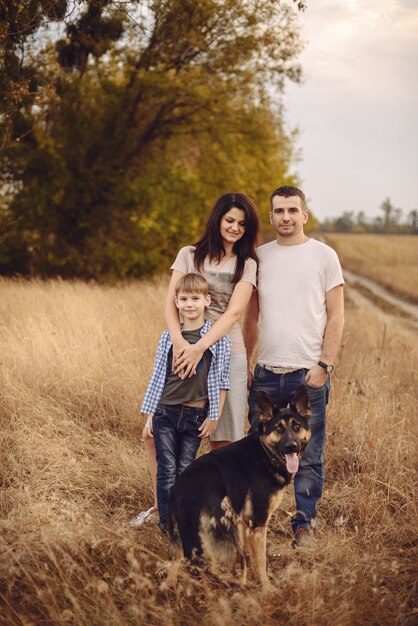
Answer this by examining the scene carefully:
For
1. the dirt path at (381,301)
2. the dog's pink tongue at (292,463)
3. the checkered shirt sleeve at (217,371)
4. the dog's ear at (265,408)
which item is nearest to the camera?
the dog's pink tongue at (292,463)

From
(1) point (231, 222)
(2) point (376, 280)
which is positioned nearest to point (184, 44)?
(1) point (231, 222)

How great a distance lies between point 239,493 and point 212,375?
32.0 inches

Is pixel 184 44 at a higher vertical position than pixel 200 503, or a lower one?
higher

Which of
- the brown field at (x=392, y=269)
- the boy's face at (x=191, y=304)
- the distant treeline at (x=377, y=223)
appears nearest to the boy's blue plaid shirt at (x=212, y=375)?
the boy's face at (x=191, y=304)

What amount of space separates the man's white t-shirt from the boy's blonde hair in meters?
0.46

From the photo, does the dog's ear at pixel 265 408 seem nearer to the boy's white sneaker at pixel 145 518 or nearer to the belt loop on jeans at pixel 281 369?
the belt loop on jeans at pixel 281 369

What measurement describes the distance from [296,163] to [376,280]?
6477mm

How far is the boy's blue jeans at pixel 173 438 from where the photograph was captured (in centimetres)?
367

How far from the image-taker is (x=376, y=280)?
84.9ft

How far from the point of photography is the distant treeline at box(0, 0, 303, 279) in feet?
45.7

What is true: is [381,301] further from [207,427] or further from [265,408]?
[265,408]

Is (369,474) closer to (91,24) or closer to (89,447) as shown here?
(89,447)

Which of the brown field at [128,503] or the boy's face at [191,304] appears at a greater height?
the boy's face at [191,304]

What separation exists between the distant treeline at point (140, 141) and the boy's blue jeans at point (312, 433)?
11216 mm
